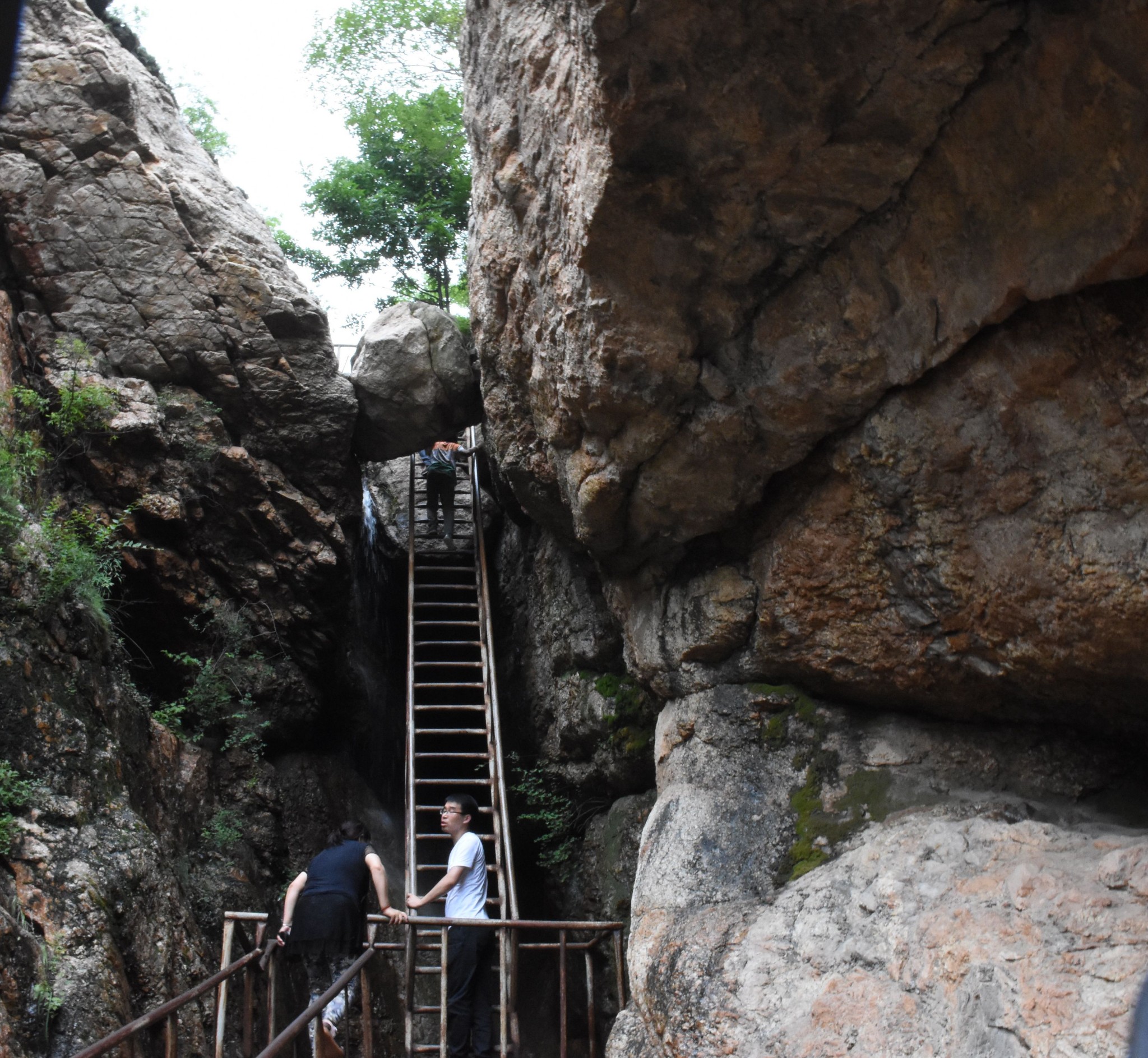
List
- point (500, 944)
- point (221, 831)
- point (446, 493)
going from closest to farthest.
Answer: point (500, 944) < point (221, 831) < point (446, 493)

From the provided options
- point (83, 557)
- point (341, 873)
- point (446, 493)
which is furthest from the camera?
point (446, 493)

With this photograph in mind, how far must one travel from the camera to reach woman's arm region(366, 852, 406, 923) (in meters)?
4.86

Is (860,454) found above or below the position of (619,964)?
above

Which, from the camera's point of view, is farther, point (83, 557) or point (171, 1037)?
point (83, 557)

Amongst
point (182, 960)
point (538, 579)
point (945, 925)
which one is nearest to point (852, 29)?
point (945, 925)

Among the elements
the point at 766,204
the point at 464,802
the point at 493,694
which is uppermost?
the point at 766,204

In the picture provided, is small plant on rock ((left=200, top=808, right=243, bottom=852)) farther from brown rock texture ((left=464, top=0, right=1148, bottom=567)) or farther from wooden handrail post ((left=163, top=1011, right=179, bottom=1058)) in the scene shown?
brown rock texture ((left=464, top=0, right=1148, bottom=567))

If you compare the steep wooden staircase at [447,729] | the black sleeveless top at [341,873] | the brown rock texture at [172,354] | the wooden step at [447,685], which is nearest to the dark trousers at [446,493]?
the steep wooden staircase at [447,729]

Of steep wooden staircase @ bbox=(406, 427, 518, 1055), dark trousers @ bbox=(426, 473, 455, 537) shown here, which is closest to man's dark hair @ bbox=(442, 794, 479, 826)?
steep wooden staircase @ bbox=(406, 427, 518, 1055)

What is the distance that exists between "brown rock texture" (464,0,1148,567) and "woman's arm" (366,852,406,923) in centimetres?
217

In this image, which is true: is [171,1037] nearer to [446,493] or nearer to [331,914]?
[331,914]

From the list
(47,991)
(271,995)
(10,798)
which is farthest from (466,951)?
(10,798)

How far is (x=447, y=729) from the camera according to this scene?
25.5 ft

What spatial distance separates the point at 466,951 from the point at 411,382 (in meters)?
5.38
